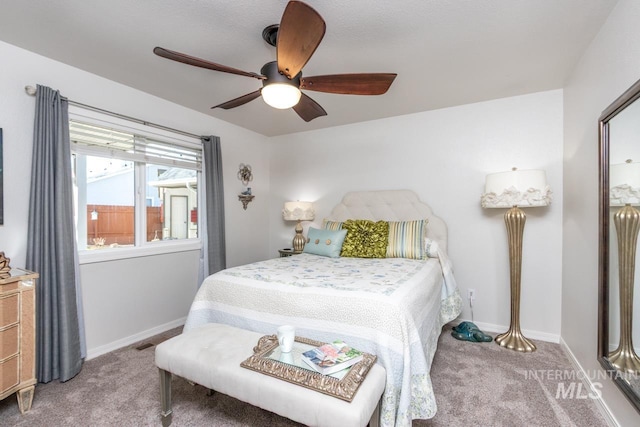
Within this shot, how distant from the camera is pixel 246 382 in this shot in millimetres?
1391

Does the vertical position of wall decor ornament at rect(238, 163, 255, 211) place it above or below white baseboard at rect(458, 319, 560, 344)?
above

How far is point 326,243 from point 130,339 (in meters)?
2.11

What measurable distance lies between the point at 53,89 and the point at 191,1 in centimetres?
153

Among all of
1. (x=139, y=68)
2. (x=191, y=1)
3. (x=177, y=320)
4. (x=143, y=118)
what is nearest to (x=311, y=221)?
(x=177, y=320)

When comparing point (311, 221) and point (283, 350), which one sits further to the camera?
point (311, 221)

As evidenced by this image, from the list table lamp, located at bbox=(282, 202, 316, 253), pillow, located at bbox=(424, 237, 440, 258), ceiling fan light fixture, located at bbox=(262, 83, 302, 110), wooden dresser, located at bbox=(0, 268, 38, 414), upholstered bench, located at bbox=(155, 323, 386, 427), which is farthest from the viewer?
table lamp, located at bbox=(282, 202, 316, 253)

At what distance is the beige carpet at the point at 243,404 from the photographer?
5.84 feet

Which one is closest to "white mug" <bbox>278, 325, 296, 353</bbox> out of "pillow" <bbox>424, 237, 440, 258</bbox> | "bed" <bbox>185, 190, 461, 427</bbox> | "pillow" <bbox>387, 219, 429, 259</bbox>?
"bed" <bbox>185, 190, 461, 427</bbox>

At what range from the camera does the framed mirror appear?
4.82ft

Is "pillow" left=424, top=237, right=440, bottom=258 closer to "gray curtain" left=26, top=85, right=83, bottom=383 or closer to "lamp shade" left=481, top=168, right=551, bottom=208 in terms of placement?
"lamp shade" left=481, top=168, right=551, bottom=208

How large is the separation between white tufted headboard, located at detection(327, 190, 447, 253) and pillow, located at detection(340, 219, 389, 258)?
0.43m

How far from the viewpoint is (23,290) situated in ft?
6.15

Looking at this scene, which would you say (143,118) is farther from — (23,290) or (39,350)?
(39,350)

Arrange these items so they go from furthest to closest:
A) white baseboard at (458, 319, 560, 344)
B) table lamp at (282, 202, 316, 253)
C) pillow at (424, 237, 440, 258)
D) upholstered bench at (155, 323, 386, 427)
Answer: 1. table lamp at (282, 202, 316, 253)
2. pillow at (424, 237, 440, 258)
3. white baseboard at (458, 319, 560, 344)
4. upholstered bench at (155, 323, 386, 427)
